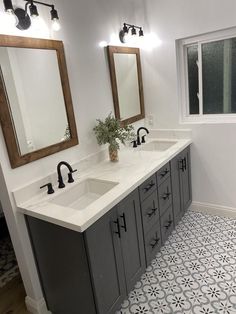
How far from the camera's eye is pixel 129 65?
2666 millimetres

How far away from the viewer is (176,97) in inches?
108

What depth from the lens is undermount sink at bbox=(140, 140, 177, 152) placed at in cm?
282

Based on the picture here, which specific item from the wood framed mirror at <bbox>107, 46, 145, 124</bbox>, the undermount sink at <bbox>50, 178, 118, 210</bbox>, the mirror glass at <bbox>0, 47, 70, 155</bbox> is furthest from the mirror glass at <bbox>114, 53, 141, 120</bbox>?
the undermount sink at <bbox>50, 178, 118, 210</bbox>

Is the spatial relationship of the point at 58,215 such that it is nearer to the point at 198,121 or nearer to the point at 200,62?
the point at 198,121

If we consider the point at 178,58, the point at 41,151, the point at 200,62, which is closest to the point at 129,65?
the point at 178,58

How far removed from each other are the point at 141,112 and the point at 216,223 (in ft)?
5.05

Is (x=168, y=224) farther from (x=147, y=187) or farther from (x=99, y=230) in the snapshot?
(x=99, y=230)

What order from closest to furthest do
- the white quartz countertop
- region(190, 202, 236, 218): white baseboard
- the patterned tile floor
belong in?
the white quartz countertop, the patterned tile floor, region(190, 202, 236, 218): white baseboard

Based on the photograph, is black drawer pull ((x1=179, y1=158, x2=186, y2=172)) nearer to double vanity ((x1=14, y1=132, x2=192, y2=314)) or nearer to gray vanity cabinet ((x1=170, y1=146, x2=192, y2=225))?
gray vanity cabinet ((x1=170, y1=146, x2=192, y2=225))

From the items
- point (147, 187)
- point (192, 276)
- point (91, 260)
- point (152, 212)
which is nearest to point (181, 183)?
point (152, 212)

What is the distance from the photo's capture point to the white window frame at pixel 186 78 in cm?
245

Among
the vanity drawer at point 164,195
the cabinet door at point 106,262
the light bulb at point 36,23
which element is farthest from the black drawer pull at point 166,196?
the light bulb at point 36,23

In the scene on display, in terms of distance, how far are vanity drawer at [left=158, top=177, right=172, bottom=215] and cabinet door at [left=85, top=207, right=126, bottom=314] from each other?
709 mm

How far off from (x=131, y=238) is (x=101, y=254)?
37cm
